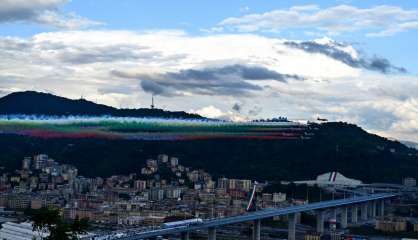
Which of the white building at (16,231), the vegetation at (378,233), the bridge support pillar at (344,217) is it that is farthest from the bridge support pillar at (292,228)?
the white building at (16,231)

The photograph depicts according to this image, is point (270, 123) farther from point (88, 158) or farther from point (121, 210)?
point (121, 210)

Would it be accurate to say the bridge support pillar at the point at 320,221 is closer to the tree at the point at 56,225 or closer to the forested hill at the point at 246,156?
the forested hill at the point at 246,156

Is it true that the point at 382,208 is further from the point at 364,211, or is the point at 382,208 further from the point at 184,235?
the point at 184,235

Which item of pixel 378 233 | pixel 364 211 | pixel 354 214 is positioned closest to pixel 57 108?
pixel 364 211

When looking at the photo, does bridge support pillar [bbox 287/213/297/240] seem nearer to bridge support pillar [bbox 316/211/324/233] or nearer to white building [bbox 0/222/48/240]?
bridge support pillar [bbox 316/211/324/233]

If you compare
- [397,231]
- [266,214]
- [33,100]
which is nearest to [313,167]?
[397,231]
